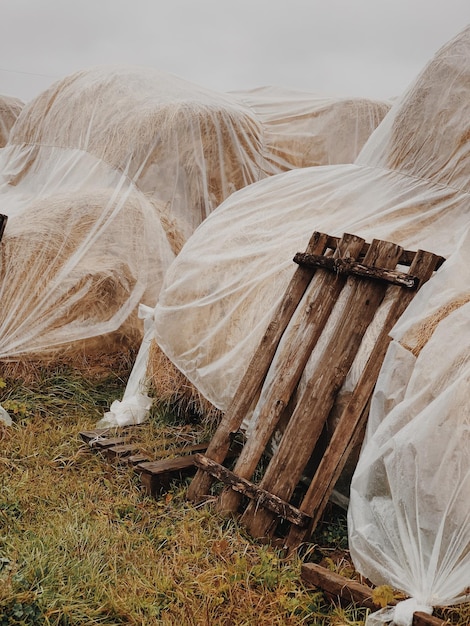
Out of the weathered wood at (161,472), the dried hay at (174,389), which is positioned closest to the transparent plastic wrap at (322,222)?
the dried hay at (174,389)

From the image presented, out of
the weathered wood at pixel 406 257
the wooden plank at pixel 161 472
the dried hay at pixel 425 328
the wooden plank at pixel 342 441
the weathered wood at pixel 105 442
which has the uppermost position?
the weathered wood at pixel 406 257

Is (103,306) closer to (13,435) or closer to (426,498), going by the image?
(13,435)

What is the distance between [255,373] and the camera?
3820 millimetres

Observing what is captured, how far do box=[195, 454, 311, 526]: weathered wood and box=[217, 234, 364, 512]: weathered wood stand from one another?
55 millimetres

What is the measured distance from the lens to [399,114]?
429cm

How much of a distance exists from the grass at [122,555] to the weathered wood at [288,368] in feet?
0.93

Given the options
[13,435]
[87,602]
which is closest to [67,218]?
[13,435]

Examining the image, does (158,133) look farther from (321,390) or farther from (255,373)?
(321,390)

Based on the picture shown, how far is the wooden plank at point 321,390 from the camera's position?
133 inches

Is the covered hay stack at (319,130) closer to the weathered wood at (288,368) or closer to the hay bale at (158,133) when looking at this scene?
the hay bale at (158,133)

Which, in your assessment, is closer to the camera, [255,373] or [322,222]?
[255,373]

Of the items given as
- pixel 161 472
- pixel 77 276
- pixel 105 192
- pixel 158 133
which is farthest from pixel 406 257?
pixel 158 133

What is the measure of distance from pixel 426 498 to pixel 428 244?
1.50 meters

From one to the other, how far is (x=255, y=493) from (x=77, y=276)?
2.63m
